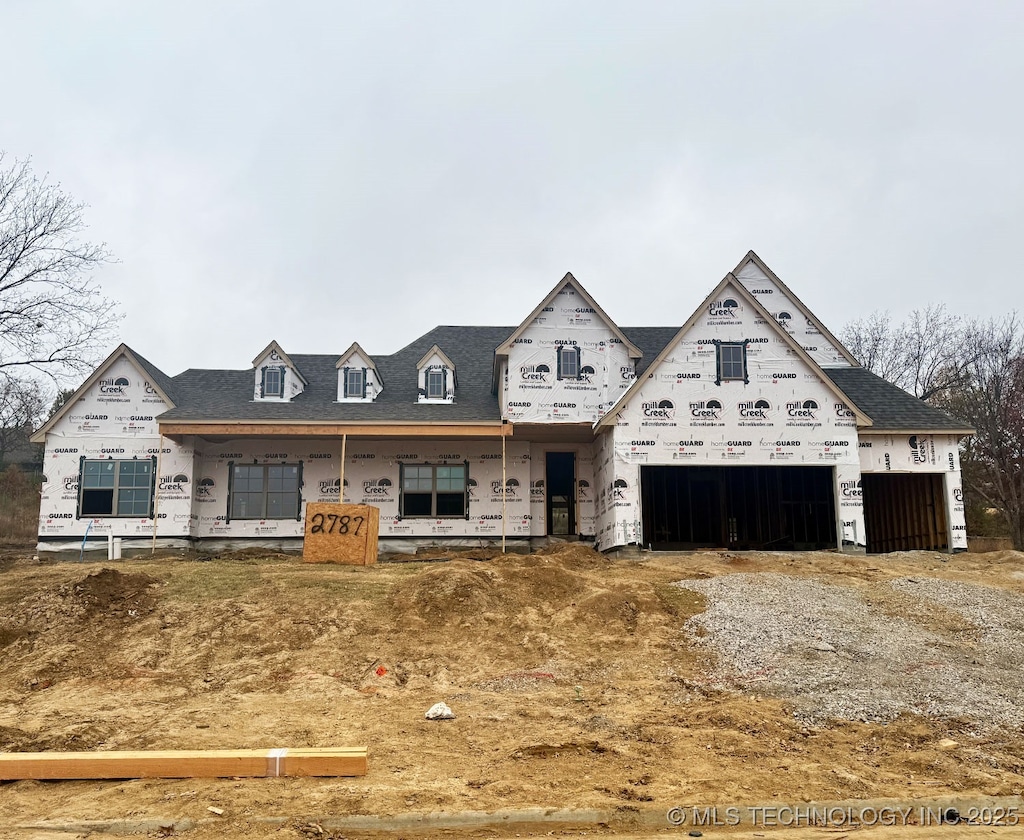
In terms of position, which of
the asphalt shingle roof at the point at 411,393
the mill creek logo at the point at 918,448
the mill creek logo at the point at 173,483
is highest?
the asphalt shingle roof at the point at 411,393

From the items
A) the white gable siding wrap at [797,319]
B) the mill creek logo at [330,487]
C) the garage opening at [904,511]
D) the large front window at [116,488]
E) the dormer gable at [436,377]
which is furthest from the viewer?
the white gable siding wrap at [797,319]

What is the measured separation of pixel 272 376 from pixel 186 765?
18.3 m

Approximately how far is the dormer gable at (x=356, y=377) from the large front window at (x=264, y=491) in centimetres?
268

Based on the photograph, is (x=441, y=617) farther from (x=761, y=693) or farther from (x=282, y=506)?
(x=282, y=506)

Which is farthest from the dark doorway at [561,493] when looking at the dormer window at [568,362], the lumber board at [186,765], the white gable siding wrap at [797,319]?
the lumber board at [186,765]

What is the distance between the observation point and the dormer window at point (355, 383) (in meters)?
24.3

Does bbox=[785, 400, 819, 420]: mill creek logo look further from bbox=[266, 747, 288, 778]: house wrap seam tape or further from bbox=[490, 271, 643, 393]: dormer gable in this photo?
bbox=[266, 747, 288, 778]: house wrap seam tape

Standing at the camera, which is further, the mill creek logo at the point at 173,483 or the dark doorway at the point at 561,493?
the dark doorway at the point at 561,493

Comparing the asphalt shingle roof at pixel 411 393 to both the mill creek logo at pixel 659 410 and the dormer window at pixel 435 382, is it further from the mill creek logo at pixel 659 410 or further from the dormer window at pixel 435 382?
the mill creek logo at pixel 659 410

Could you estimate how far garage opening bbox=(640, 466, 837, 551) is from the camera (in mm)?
25281

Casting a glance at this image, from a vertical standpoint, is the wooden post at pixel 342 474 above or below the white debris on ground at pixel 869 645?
above

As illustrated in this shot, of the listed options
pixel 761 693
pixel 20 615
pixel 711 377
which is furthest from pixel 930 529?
pixel 20 615

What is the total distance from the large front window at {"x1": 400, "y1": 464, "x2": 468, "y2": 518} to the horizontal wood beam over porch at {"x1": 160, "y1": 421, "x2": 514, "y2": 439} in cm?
179

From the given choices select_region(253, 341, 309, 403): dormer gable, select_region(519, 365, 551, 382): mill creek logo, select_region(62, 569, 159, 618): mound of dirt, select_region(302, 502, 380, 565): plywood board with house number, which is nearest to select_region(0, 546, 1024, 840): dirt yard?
select_region(62, 569, 159, 618): mound of dirt
